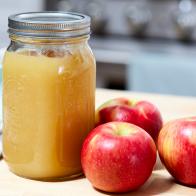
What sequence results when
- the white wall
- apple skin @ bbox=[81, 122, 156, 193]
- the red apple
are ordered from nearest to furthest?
apple skin @ bbox=[81, 122, 156, 193]
the red apple
the white wall

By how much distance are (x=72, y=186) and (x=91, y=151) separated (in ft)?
0.23

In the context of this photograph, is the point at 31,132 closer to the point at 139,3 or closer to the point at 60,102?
the point at 60,102

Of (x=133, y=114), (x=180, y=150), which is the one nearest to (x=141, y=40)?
(x=133, y=114)

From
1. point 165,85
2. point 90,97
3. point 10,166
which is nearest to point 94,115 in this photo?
point 90,97

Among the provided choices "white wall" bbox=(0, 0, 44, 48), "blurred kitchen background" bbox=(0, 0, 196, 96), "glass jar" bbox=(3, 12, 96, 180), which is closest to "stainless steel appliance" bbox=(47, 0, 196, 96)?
"blurred kitchen background" bbox=(0, 0, 196, 96)

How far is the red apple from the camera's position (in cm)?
89

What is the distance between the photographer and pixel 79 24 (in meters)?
0.78

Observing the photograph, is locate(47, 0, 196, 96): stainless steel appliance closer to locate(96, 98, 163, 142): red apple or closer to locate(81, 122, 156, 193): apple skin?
locate(96, 98, 163, 142): red apple

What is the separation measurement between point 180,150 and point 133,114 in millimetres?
123

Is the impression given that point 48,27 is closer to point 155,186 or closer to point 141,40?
point 155,186

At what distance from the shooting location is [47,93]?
78cm

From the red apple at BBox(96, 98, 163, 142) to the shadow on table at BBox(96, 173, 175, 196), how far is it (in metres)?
0.09

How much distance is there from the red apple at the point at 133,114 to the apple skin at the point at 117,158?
105 millimetres

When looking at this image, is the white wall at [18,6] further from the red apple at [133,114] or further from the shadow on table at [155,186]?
the shadow on table at [155,186]
